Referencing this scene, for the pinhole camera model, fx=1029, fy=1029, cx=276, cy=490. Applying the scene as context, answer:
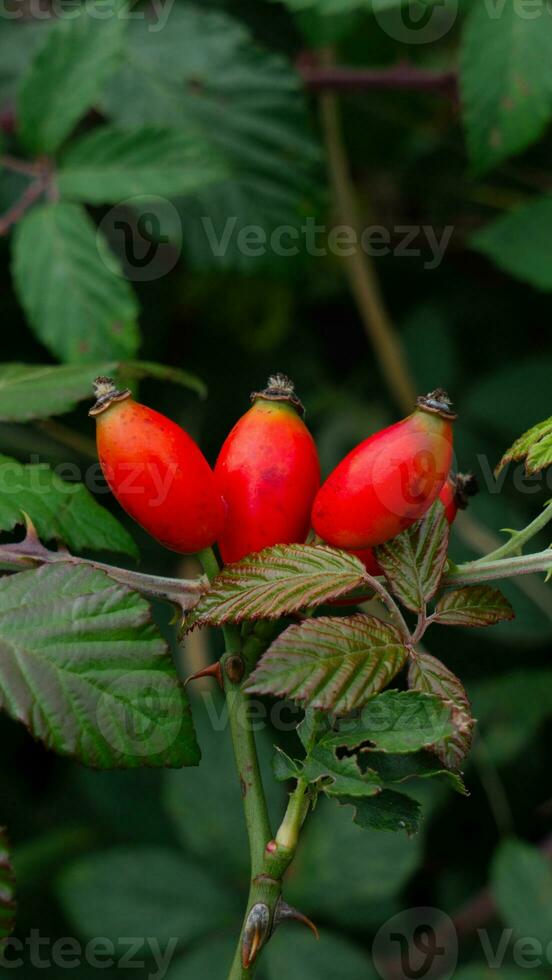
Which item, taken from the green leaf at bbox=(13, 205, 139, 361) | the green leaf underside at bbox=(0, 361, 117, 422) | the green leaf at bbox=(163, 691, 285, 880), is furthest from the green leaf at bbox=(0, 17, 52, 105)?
the green leaf at bbox=(163, 691, 285, 880)

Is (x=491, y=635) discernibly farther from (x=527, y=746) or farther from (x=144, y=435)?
(x=144, y=435)

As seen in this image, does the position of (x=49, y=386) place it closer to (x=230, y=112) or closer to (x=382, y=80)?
(x=230, y=112)

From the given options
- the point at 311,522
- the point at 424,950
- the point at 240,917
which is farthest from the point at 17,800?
the point at 311,522

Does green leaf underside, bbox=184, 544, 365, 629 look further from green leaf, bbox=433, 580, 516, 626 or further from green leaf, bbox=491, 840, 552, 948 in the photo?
green leaf, bbox=491, 840, 552, 948

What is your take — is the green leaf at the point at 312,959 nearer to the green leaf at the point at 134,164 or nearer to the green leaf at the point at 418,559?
the green leaf at the point at 418,559

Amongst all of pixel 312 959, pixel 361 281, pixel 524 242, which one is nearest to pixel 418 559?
pixel 312 959

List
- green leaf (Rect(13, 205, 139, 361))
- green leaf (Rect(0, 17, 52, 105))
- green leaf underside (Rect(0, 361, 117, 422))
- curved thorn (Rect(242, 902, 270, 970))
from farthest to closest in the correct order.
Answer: green leaf (Rect(0, 17, 52, 105)) < green leaf (Rect(13, 205, 139, 361)) < green leaf underside (Rect(0, 361, 117, 422)) < curved thorn (Rect(242, 902, 270, 970))
